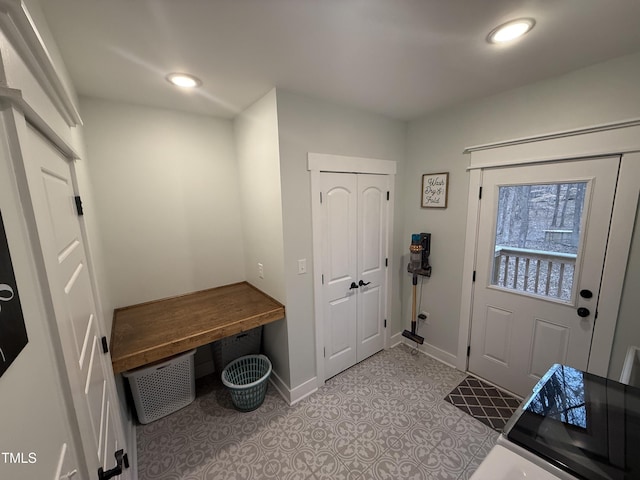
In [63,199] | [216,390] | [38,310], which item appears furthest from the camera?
[216,390]

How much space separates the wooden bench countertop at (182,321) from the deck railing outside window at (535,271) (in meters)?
1.92

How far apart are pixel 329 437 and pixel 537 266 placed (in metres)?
2.08

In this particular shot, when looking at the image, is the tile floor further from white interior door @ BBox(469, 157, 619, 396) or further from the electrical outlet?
the electrical outlet

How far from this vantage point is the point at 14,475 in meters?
0.42

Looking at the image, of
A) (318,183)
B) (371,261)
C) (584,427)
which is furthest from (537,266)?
(318,183)

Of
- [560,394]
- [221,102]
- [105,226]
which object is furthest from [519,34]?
[105,226]

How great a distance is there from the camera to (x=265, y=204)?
2.20m

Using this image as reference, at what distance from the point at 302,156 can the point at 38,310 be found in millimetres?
1716

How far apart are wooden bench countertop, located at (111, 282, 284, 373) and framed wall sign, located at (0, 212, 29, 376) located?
4.55 ft

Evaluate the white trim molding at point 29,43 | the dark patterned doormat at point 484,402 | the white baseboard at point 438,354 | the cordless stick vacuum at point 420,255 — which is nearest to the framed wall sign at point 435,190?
the cordless stick vacuum at point 420,255

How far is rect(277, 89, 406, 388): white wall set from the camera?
196 cm

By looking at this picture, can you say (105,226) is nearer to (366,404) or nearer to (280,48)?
(280,48)

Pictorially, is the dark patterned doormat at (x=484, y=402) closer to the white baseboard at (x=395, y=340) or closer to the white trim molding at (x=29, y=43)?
the white baseboard at (x=395, y=340)

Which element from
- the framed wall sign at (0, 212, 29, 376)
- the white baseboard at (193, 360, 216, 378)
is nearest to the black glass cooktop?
the framed wall sign at (0, 212, 29, 376)
